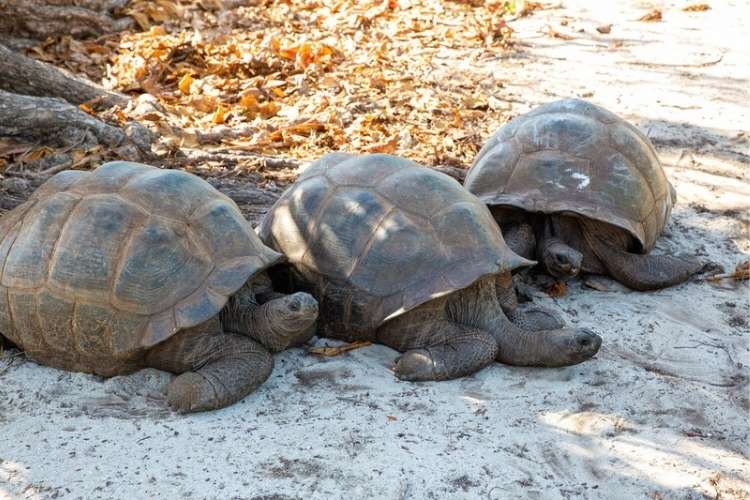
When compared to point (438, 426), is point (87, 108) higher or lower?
higher

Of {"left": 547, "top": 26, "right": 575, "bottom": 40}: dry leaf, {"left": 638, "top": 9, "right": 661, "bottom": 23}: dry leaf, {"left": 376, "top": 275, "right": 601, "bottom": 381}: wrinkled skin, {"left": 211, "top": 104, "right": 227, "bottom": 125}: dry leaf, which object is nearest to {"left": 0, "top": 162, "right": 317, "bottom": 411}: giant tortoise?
{"left": 376, "top": 275, "right": 601, "bottom": 381}: wrinkled skin

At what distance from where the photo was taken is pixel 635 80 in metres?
7.28

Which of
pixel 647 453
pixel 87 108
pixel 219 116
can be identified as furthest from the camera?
pixel 219 116

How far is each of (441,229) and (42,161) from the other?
287 cm

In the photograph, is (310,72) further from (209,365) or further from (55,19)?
(209,365)

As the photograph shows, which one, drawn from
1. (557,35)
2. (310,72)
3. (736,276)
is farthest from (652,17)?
(736,276)

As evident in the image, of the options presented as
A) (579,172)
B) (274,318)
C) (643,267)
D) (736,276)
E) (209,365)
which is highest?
(579,172)

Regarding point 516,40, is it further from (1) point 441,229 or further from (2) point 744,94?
(1) point 441,229

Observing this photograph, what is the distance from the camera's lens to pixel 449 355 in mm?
3838

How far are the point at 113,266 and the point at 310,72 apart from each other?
4363 millimetres

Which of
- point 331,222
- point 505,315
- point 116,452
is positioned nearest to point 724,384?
point 505,315

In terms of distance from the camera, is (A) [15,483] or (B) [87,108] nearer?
(A) [15,483]

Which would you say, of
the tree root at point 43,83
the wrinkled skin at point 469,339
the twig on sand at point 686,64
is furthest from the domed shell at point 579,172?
the tree root at point 43,83

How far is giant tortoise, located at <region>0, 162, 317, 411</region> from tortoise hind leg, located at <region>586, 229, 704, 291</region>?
1926mm
